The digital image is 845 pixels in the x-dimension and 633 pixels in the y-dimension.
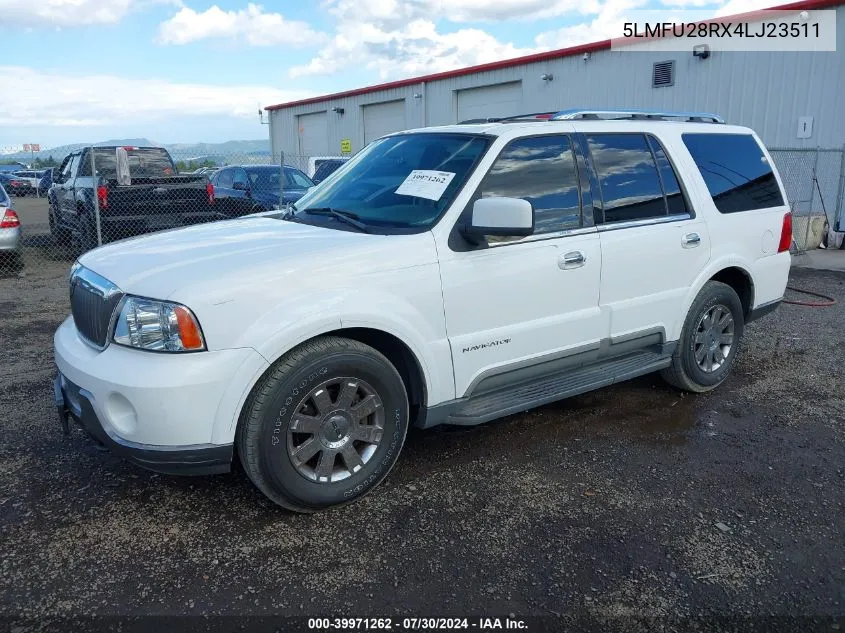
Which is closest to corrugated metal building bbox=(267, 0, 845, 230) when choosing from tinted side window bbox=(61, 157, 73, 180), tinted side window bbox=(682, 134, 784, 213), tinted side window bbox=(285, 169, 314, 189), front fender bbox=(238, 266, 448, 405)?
tinted side window bbox=(285, 169, 314, 189)

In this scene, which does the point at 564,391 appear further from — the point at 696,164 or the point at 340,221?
the point at 696,164

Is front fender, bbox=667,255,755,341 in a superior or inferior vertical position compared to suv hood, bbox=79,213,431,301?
inferior

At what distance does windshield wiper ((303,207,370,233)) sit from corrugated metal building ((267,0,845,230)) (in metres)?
9.99

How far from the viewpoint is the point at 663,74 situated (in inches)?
625

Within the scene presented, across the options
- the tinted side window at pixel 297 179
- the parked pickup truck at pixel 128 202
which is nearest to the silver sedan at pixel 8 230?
the parked pickup truck at pixel 128 202

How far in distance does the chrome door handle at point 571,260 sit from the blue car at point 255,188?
25.4 ft

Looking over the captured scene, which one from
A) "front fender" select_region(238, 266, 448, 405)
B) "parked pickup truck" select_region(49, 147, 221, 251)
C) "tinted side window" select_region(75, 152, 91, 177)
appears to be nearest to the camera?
"front fender" select_region(238, 266, 448, 405)

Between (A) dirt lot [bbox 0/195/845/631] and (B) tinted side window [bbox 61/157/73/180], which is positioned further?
(B) tinted side window [bbox 61/157/73/180]

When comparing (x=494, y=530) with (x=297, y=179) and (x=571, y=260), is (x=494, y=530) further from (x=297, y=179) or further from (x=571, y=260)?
(x=297, y=179)

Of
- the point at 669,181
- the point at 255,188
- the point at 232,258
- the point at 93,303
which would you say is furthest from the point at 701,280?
the point at 255,188

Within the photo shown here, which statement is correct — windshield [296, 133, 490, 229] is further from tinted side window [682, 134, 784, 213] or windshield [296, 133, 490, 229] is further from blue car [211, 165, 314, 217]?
blue car [211, 165, 314, 217]

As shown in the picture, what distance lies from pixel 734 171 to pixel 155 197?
8.47m

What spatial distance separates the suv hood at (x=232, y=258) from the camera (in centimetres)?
302

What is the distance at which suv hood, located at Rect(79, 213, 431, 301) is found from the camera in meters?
3.02
